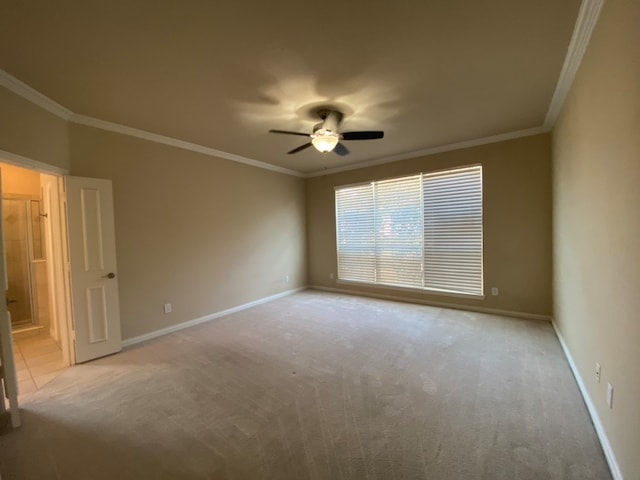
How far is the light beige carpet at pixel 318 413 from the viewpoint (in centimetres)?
161

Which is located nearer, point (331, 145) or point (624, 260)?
point (624, 260)

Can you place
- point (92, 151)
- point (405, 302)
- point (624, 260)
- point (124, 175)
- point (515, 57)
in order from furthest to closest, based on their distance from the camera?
1. point (405, 302)
2. point (124, 175)
3. point (92, 151)
4. point (515, 57)
5. point (624, 260)

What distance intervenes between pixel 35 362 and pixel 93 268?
1224 mm

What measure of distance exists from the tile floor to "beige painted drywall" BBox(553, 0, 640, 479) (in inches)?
172

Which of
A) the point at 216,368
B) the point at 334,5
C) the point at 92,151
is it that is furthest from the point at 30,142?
the point at 334,5

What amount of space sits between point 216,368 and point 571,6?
4.00m

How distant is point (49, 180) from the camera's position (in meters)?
3.11

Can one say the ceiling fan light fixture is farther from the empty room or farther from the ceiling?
the ceiling

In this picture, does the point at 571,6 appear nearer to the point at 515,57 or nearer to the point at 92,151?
the point at 515,57

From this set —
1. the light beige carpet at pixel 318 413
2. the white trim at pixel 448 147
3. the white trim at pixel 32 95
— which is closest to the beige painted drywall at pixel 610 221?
the light beige carpet at pixel 318 413

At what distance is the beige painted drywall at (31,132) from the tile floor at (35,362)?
84.4 inches

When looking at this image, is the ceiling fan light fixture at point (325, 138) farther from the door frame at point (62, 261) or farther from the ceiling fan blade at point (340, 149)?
the door frame at point (62, 261)

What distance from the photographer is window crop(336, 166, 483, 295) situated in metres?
4.42

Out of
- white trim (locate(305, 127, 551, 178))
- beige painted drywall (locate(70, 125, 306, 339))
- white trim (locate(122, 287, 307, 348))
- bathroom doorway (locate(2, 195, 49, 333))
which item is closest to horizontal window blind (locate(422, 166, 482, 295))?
white trim (locate(305, 127, 551, 178))
